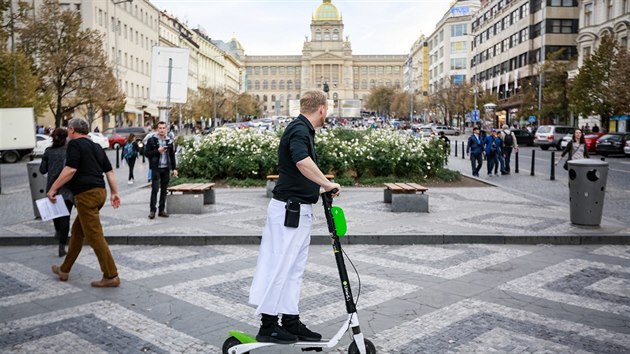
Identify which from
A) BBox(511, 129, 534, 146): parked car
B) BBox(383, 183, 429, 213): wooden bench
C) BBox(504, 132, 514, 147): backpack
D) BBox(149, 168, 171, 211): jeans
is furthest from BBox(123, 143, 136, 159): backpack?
BBox(511, 129, 534, 146): parked car

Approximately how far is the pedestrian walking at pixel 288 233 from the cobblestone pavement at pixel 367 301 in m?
0.57

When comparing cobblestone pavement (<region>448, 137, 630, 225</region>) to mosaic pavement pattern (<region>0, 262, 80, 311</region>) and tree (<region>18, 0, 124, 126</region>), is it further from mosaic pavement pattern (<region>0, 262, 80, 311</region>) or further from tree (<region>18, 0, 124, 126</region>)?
tree (<region>18, 0, 124, 126</region>)

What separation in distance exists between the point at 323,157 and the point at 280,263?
525 inches

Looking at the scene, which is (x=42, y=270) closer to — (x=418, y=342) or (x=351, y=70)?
(x=418, y=342)

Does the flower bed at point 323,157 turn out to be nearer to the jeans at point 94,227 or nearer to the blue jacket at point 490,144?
the blue jacket at point 490,144

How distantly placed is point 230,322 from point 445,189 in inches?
485

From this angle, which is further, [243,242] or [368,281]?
[243,242]

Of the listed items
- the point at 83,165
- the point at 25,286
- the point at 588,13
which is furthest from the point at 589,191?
the point at 588,13

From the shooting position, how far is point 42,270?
→ 310 inches

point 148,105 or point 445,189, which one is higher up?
point 148,105

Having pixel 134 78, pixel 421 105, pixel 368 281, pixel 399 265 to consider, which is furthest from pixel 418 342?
→ pixel 421 105

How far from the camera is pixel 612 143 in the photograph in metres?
33.9

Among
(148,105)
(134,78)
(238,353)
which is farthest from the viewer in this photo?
(148,105)

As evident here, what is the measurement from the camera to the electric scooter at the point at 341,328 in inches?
176
